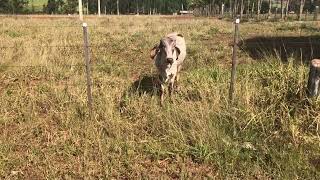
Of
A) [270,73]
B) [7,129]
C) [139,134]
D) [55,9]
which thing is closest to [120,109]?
[139,134]

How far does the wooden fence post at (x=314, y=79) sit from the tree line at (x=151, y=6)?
2020 inches

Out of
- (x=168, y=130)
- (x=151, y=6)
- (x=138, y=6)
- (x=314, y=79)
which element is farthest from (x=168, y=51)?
(x=151, y=6)

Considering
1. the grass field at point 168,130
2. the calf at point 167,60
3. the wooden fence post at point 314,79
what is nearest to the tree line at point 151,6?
the calf at point 167,60

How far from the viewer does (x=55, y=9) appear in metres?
71.0

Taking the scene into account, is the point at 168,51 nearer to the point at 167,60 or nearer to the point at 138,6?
the point at 167,60

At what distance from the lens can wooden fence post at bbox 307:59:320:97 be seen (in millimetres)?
5840

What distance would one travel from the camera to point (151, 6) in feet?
287

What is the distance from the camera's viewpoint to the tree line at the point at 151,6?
6266cm

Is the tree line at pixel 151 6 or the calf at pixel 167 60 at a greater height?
the tree line at pixel 151 6

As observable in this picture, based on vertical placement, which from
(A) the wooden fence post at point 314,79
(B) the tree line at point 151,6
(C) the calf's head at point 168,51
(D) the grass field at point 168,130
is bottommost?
(D) the grass field at point 168,130

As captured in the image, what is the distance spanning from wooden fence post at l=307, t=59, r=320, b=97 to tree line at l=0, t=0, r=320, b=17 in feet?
168

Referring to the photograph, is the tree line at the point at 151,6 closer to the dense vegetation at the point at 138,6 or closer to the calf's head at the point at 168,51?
the dense vegetation at the point at 138,6

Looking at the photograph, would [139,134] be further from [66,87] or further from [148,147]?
[66,87]

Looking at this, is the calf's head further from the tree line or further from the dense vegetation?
the dense vegetation
